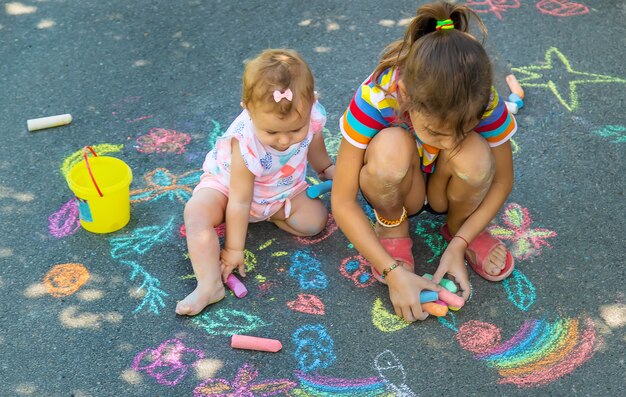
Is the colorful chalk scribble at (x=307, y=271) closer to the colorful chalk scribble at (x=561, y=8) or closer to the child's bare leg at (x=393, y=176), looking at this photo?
the child's bare leg at (x=393, y=176)

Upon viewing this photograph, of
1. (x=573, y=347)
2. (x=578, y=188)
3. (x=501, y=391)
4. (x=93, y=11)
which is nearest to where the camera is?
(x=501, y=391)

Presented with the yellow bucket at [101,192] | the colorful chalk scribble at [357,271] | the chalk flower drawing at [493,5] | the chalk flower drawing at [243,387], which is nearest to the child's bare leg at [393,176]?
the colorful chalk scribble at [357,271]

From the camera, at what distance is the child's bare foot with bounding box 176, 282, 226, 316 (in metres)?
2.61

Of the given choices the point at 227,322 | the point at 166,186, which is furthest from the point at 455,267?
the point at 166,186

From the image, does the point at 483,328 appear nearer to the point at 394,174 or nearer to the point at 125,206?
the point at 394,174

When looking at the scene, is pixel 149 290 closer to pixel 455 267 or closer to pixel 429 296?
pixel 429 296

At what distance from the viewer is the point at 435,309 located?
2.60 meters

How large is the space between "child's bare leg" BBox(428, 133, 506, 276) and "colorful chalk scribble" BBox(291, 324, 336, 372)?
676 mm

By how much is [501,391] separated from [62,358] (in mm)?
1454

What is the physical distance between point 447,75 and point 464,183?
0.53 m

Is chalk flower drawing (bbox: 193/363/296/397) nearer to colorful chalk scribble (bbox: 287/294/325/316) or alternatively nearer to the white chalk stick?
colorful chalk scribble (bbox: 287/294/325/316)

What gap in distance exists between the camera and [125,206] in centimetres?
296

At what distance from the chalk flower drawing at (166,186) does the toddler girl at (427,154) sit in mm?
819

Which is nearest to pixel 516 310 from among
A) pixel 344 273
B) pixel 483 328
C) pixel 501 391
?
pixel 483 328
